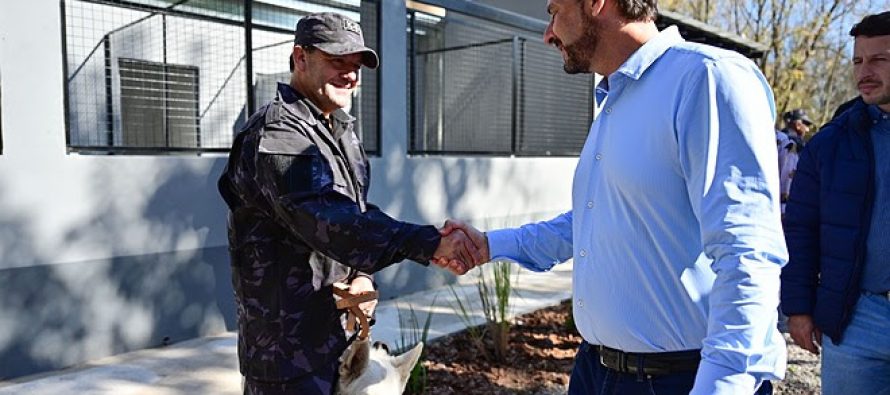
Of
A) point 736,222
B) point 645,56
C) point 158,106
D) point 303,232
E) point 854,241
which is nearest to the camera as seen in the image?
point 736,222

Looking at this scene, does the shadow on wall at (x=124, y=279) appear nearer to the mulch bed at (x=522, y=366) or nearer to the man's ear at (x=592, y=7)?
the mulch bed at (x=522, y=366)

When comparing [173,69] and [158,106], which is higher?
[173,69]

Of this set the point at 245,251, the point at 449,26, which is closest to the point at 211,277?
the point at 245,251

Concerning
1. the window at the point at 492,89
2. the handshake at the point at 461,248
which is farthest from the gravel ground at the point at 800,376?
the window at the point at 492,89

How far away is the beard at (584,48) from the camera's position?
67.4 inches

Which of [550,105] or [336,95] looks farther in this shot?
[550,105]

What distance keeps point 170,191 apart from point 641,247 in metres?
4.38

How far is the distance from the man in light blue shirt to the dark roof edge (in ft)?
22.8

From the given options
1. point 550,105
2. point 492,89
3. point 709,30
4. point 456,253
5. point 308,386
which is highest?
point 709,30

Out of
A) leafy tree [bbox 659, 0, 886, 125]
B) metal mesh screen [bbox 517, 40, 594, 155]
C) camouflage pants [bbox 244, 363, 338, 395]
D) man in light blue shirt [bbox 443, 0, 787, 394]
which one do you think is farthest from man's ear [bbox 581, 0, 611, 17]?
leafy tree [bbox 659, 0, 886, 125]

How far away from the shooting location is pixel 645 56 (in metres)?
1.67

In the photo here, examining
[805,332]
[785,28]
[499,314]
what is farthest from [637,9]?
[785,28]

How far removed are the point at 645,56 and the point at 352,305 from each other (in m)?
1.14

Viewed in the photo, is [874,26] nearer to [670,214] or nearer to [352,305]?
[670,214]
